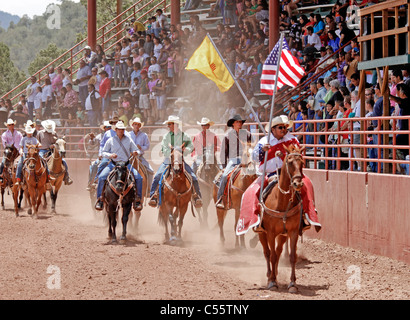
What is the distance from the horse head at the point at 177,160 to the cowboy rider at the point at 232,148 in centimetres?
88

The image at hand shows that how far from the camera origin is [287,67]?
16375 mm

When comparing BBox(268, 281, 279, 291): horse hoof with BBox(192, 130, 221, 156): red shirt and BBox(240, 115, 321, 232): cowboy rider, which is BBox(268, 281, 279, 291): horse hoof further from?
BBox(192, 130, 221, 156): red shirt

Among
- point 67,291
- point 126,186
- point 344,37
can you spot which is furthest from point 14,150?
point 67,291

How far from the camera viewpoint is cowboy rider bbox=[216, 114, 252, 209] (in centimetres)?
1594

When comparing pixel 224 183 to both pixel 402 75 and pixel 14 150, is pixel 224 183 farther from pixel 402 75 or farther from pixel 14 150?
pixel 14 150

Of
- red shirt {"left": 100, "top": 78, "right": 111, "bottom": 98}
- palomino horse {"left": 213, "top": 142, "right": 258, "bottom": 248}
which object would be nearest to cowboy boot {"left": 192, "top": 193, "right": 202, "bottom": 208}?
palomino horse {"left": 213, "top": 142, "right": 258, "bottom": 248}

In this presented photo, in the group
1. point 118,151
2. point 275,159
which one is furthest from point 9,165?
point 275,159

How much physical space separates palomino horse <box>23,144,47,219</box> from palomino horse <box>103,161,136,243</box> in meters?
5.16

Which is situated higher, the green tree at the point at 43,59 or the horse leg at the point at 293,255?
the green tree at the point at 43,59

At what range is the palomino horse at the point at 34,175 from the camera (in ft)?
68.2

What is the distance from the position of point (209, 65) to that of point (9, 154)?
9.84m

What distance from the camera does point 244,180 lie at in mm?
15523

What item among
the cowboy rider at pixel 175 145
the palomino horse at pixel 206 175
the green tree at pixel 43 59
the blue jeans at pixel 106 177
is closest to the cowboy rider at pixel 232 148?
the cowboy rider at pixel 175 145

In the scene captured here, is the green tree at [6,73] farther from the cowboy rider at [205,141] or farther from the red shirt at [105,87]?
the cowboy rider at [205,141]
